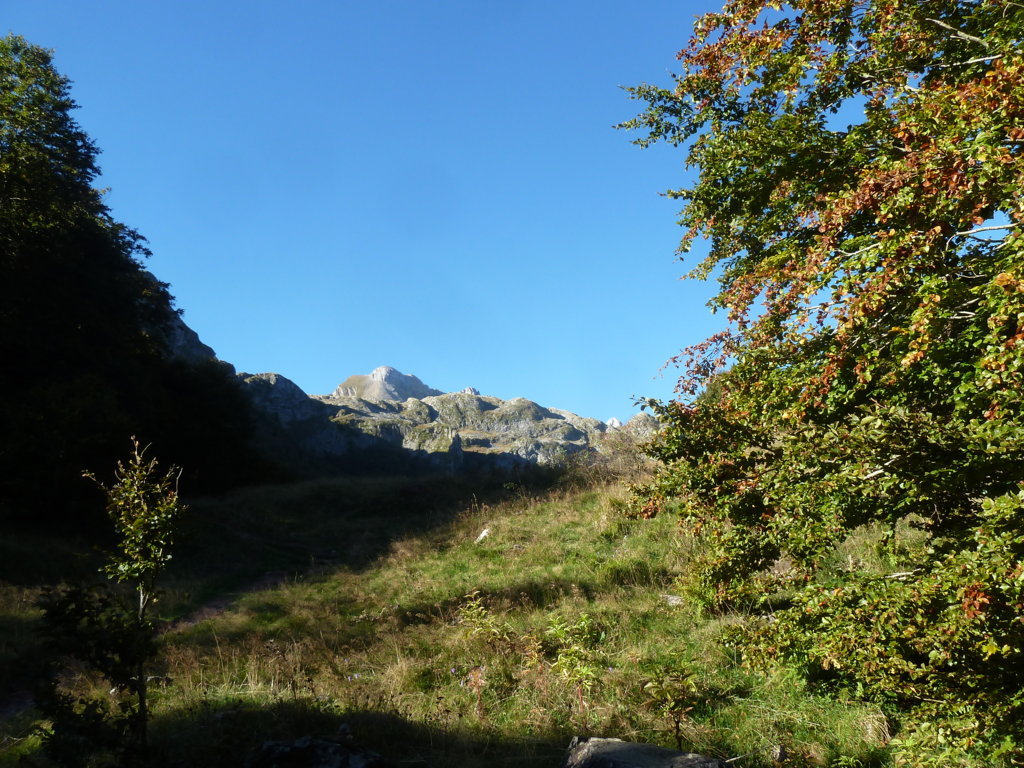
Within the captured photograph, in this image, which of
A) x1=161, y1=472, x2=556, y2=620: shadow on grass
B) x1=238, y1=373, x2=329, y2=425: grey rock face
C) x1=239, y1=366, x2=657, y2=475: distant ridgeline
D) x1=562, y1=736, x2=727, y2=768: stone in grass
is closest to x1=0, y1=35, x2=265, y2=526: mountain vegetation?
x1=161, y1=472, x2=556, y2=620: shadow on grass

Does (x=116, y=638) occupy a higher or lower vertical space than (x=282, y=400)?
lower

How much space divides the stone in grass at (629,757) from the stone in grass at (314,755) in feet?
6.37

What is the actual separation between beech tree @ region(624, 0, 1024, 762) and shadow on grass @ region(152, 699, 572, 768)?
9.68 ft

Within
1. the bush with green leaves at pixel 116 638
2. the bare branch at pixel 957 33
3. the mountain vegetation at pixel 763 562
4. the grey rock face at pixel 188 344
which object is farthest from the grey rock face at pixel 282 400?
the bare branch at pixel 957 33

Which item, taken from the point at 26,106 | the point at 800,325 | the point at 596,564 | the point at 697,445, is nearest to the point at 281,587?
the point at 596,564

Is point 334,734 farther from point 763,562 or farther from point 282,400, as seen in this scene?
point 282,400

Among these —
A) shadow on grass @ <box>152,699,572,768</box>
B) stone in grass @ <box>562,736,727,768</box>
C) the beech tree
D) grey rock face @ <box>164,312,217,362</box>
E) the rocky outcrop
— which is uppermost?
the rocky outcrop

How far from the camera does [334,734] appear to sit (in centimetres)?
623

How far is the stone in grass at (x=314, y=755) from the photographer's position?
5414 millimetres

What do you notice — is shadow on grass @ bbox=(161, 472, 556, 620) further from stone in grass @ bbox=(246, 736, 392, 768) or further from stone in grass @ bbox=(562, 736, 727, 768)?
stone in grass @ bbox=(562, 736, 727, 768)

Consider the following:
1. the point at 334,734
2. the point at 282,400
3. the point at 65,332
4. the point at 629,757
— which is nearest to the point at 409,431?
the point at 282,400

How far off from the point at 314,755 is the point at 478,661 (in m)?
3.72

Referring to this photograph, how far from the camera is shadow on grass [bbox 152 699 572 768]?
5.97 metres

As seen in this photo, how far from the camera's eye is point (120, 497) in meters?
6.73
